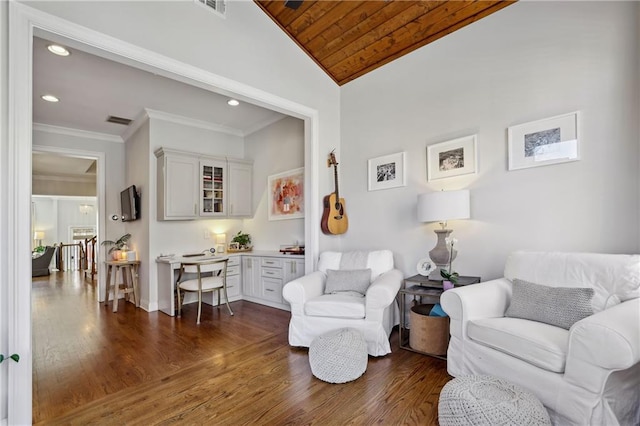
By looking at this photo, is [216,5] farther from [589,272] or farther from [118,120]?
[589,272]

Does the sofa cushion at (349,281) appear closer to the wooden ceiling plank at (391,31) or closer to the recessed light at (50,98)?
the wooden ceiling plank at (391,31)

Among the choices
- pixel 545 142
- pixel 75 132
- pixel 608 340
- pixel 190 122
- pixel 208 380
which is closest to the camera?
pixel 608 340

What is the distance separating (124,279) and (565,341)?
5.41m

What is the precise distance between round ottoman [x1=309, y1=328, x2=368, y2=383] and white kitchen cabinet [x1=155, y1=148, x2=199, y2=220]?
297 cm

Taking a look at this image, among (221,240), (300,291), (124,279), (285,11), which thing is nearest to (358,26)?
(285,11)

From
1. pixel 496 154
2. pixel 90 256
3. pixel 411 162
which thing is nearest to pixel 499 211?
pixel 496 154

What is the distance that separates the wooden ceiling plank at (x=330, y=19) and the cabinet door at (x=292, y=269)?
2.53 meters

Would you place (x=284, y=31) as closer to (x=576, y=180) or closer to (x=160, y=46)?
(x=160, y=46)

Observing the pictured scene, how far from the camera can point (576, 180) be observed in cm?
234

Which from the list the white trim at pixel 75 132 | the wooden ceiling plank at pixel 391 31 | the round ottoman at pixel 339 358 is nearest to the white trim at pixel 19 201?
the round ottoman at pixel 339 358

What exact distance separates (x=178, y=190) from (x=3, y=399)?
2.96 metres

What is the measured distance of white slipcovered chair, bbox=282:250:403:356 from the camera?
2.58 meters

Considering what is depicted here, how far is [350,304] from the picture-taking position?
2.66 meters

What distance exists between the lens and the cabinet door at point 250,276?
4.48 m
